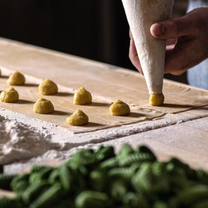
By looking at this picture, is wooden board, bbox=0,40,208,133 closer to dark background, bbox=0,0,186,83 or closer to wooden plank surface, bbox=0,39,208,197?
wooden plank surface, bbox=0,39,208,197

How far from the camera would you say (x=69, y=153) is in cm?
138

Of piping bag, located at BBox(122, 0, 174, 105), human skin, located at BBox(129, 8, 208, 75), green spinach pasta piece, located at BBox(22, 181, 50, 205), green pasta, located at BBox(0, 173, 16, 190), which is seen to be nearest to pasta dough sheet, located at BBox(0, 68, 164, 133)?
piping bag, located at BBox(122, 0, 174, 105)

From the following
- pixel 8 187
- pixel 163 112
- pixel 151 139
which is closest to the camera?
pixel 8 187

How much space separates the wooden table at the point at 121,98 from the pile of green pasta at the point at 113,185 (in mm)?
310

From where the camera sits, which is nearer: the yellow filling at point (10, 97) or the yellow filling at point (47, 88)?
the yellow filling at point (10, 97)

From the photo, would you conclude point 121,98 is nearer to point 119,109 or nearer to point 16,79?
point 119,109

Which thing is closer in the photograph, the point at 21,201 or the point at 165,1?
the point at 21,201

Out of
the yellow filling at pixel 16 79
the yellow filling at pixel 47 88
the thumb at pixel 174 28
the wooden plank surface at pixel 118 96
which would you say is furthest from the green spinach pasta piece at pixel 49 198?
the yellow filling at pixel 16 79

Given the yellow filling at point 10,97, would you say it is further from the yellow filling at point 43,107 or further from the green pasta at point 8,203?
the green pasta at point 8,203

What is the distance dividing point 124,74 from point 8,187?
130 centimetres

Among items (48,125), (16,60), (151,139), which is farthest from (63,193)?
(16,60)

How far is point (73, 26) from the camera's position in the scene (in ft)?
15.1

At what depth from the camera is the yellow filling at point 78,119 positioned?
1638 millimetres

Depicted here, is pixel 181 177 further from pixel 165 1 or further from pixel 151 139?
pixel 165 1
